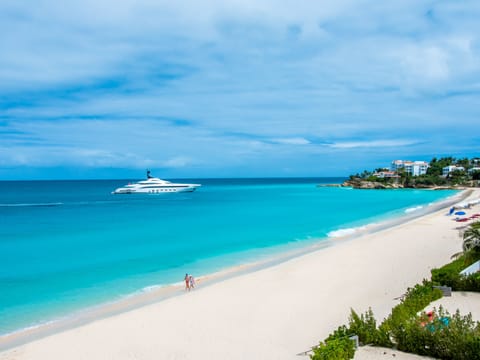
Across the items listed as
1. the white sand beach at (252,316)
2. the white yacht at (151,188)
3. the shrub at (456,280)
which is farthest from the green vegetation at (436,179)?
the shrub at (456,280)

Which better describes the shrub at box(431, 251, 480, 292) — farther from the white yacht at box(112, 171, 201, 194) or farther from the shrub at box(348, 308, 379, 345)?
the white yacht at box(112, 171, 201, 194)

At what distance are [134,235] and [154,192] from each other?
70.4m

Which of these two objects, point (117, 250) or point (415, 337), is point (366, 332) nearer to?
point (415, 337)

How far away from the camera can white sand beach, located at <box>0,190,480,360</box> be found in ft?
36.6

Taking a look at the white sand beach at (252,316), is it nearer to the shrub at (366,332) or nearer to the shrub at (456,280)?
→ the shrub at (366,332)

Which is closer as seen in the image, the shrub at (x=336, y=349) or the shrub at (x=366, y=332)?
the shrub at (x=336, y=349)

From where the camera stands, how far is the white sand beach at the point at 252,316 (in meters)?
11.1

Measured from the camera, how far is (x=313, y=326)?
40.9 feet

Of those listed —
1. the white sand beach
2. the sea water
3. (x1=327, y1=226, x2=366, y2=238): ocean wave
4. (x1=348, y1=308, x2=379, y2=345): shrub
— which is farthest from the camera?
(x1=327, y1=226, x2=366, y2=238): ocean wave

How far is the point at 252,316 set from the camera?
13641mm

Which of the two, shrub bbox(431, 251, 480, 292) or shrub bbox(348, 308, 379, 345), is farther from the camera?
shrub bbox(431, 251, 480, 292)

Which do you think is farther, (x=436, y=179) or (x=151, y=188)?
(x=436, y=179)

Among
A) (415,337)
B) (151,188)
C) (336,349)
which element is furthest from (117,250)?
(151,188)

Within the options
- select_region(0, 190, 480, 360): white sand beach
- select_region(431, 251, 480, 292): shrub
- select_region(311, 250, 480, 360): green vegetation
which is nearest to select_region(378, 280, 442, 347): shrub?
select_region(311, 250, 480, 360): green vegetation
